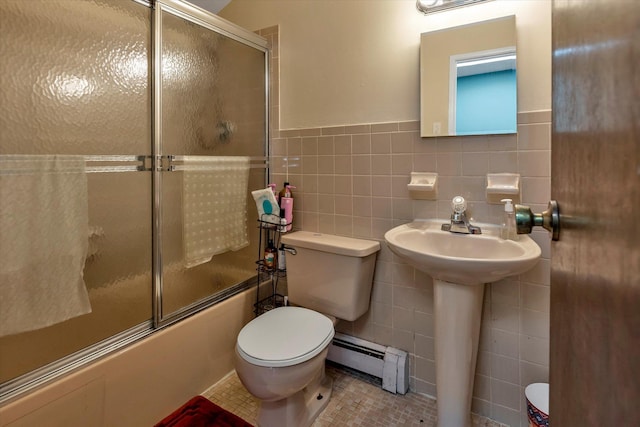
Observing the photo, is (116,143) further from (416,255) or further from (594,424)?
(594,424)

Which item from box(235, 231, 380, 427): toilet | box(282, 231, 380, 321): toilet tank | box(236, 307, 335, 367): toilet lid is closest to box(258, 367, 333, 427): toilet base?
box(235, 231, 380, 427): toilet

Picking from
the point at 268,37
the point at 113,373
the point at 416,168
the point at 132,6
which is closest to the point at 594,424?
the point at 416,168

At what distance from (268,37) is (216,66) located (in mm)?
432

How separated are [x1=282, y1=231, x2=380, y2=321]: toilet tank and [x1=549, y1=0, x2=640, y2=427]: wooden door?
1.10 meters

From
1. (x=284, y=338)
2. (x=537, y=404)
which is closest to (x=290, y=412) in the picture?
(x=284, y=338)

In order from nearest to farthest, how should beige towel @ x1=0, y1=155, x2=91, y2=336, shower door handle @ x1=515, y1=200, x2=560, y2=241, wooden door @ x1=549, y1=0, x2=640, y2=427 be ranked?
wooden door @ x1=549, y1=0, x2=640, y2=427
shower door handle @ x1=515, y1=200, x2=560, y2=241
beige towel @ x1=0, y1=155, x2=91, y2=336

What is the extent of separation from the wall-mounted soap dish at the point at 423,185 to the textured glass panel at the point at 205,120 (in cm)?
89

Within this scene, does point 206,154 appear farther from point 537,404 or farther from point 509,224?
point 537,404

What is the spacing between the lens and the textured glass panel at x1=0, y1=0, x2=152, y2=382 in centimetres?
112

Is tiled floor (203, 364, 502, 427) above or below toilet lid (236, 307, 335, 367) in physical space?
below

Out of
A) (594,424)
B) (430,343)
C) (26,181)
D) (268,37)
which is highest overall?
(268,37)

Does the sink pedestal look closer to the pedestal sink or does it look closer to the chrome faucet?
the pedestal sink

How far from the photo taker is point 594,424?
0.36 meters

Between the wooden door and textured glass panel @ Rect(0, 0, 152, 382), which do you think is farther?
textured glass panel @ Rect(0, 0, 152, 382)
